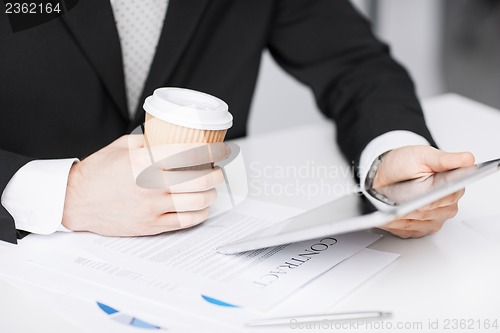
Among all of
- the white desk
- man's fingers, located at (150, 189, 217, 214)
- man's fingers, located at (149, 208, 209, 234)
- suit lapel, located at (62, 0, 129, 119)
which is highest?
suit lapel, located at (62, 0, 129, 119)

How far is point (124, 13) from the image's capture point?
3.72 feet

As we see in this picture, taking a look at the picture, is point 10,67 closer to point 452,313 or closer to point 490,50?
→ point 452,313

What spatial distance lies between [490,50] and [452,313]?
263 cm

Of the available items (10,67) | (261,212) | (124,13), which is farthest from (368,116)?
(10,67)

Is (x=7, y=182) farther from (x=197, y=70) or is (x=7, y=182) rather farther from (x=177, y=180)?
(x=197, y=70)

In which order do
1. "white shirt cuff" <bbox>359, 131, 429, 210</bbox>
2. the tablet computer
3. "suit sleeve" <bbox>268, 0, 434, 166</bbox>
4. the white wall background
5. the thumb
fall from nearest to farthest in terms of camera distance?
the tablet computer < the thumb < "white shirt cuff" <bbox>359, 131, 429, 210</bbox> < "suit sleeve" <bbox>268, 0, 434, 166</bbox> < the white wall background

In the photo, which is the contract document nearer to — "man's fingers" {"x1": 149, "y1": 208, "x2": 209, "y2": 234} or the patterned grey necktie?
"man's fingers" {"x1": 149, "y1": 208, "x2": 209, "y2": 234}

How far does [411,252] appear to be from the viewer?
2.68ft

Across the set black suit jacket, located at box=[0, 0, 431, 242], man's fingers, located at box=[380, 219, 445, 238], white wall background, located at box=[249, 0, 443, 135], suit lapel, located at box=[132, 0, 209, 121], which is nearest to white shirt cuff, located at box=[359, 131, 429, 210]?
black suit jacket, located at box=[0, 0, 431, 242]

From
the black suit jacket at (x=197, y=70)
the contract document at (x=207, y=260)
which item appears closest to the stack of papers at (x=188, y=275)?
the contract document at (x=207, y=260)

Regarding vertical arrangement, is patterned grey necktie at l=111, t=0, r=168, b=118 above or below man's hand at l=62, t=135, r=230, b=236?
above

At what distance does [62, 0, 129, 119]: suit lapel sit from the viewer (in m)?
1.05

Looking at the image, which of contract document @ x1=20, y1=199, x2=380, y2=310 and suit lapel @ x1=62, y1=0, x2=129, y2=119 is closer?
contract document @ x1=20, y1=199, x2=380, y2=310

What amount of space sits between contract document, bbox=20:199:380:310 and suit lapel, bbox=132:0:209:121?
1.19 ft
